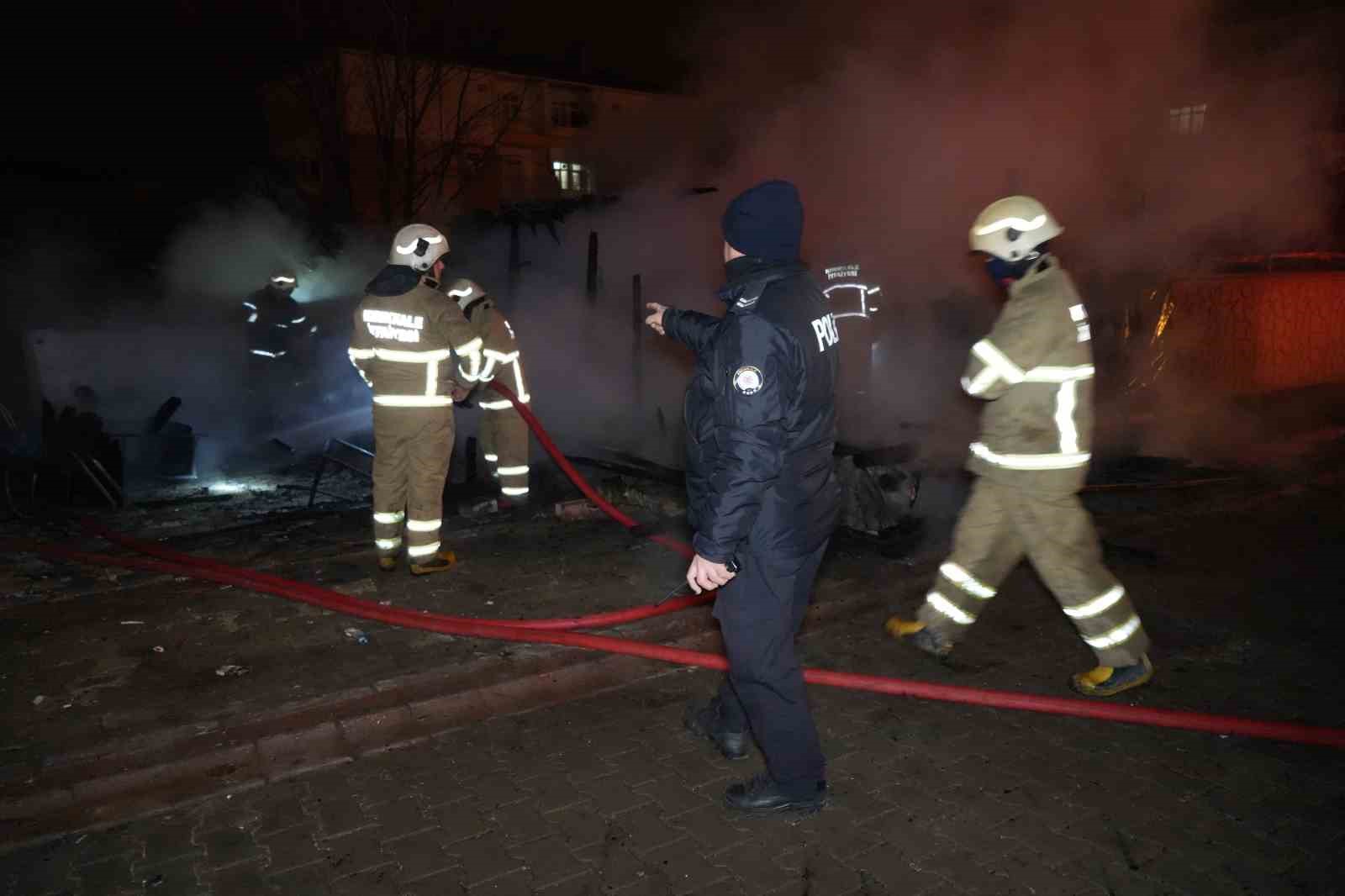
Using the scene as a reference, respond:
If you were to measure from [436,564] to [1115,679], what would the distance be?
3.86 meters

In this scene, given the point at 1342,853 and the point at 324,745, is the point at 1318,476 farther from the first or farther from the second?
the point at 324,745

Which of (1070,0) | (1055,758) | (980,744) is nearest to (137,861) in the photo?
(980,744)

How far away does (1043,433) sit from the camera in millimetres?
3715

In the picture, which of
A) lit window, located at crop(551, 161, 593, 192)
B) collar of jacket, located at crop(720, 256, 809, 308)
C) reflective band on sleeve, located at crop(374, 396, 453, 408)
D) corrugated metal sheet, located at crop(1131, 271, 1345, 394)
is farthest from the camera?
lit window, located at crop(551, 161, 593, 192)

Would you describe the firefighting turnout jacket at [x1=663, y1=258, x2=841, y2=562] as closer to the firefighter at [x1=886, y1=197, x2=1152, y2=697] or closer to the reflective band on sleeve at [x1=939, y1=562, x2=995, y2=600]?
the firefighter at [x1=886, y1=197, x2=1152, y2=697]

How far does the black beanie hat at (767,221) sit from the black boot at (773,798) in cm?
184

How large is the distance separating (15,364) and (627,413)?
7.11 m

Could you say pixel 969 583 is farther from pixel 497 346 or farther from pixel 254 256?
pixel 254 256

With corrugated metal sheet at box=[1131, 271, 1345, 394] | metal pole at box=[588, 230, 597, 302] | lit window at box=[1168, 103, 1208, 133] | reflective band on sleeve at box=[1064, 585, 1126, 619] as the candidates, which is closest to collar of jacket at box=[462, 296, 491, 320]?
reflective band on sleeve at box=[1064, 585, 1126, 619]

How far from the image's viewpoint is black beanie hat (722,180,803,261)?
2734mm

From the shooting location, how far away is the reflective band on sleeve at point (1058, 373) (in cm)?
367

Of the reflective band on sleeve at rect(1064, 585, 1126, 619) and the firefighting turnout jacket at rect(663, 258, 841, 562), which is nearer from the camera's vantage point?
the firefighting turnout jacket at rect(663, 258, 841, 562)

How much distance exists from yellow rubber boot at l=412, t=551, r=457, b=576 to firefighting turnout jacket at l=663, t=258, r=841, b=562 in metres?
2.98

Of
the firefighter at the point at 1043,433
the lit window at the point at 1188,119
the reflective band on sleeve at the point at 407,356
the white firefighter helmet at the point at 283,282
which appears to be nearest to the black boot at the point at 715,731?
the firefighter at the point at 1043,433
